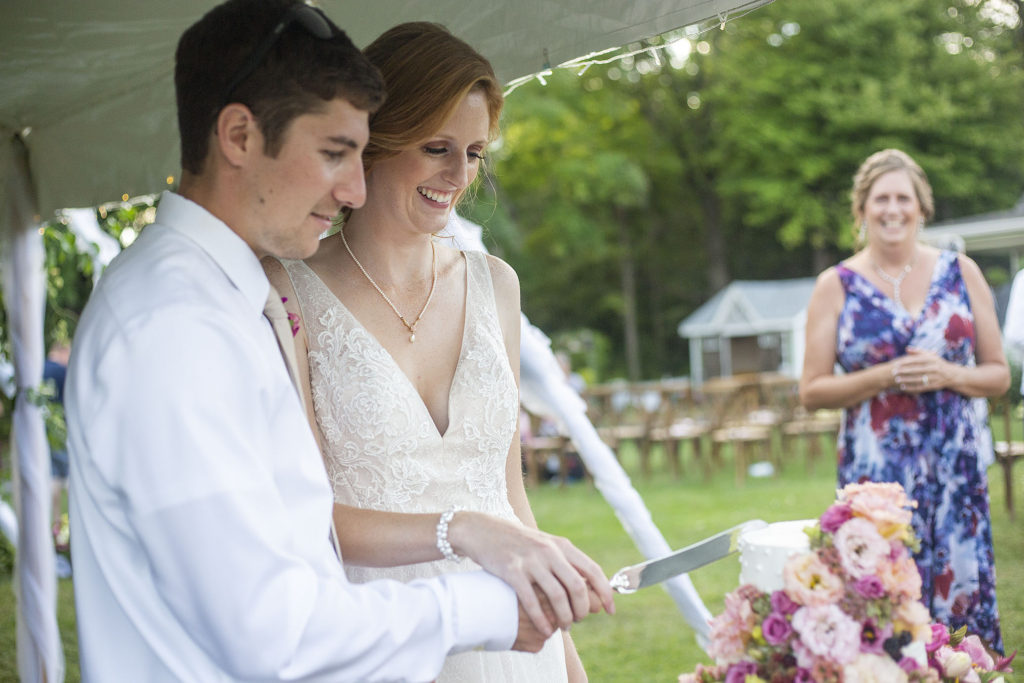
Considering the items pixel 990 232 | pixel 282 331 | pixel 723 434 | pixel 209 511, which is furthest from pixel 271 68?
pixel 990 232

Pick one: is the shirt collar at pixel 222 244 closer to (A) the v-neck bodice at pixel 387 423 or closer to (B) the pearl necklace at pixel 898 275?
(A) the v-neck bodice at pixel 387 423

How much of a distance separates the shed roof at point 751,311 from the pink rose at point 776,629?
28.1m

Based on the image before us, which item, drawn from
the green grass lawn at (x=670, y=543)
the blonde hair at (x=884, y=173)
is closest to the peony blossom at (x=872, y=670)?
the blonde hair at (x=884, y=173)

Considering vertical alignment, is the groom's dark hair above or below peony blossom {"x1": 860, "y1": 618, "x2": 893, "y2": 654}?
above

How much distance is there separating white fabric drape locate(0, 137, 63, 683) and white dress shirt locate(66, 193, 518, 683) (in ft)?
10.8

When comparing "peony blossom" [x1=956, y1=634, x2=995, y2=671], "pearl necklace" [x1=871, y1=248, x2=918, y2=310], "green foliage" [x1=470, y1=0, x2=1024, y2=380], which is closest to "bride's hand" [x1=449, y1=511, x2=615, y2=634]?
"peony blossom" [x1=956, y1=634, x2=995, y2=671]

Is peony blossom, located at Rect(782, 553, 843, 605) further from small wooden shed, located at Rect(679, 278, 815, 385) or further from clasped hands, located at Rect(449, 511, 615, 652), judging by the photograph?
small wooden shed, located at Rect(679, 278, 815, 385)

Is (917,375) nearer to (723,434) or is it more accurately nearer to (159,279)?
(159,279)

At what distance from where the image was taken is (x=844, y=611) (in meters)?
1.29

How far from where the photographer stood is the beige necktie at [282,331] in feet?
5.12

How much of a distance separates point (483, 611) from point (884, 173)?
3.04 metres

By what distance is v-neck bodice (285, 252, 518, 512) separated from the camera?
2.13 meters

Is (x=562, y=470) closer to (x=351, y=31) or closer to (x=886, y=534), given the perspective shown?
(x=351, y=31)

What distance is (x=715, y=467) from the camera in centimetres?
1518
